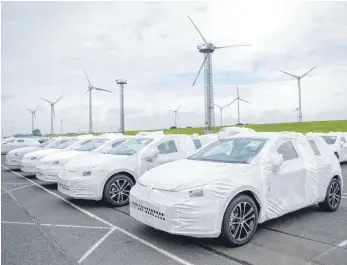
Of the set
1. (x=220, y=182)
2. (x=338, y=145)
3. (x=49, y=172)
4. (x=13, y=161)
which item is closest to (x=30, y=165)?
(x=49, y=172)

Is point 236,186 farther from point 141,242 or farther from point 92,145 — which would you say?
point 92,145

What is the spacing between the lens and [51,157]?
10.7 m

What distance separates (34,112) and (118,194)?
63.3 meters

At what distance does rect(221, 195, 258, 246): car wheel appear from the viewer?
4609mm

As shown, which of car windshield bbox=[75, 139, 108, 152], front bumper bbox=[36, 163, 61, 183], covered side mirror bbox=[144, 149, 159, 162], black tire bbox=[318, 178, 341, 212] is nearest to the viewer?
black tire bbox=[318, 178, 341, 212]

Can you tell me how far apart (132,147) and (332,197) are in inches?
178

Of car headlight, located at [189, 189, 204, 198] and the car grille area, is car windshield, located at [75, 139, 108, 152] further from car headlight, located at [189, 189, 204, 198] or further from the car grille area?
car headlight, located at [189, 189, 204, 198]

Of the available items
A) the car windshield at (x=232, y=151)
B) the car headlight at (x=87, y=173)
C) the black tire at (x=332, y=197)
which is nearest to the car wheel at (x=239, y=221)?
the car windshield at (x=232, y=151)

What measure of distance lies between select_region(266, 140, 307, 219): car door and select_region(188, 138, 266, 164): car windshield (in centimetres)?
39

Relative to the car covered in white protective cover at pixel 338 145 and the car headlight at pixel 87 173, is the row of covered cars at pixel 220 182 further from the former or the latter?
the car covered in white protective cover at pixel 338 145

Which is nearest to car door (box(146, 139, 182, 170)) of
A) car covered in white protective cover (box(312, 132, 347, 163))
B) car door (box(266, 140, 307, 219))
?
car door (box(266, 140, 307, 219))

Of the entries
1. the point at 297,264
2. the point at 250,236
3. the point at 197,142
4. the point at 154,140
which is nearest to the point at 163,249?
the point at 250,236

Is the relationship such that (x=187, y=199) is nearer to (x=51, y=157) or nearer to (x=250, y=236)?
(x=250, y=236)

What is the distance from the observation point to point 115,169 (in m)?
7.53
